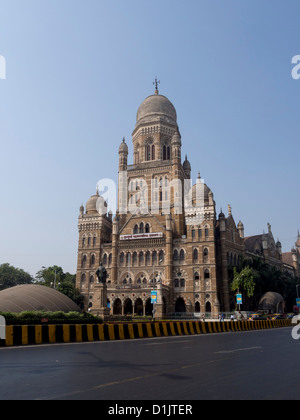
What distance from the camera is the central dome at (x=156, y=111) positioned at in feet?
225

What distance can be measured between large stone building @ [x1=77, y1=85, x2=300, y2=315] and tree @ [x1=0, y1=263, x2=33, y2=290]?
129 feet

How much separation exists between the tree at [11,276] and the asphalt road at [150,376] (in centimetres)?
8563

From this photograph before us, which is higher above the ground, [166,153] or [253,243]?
[166,153]

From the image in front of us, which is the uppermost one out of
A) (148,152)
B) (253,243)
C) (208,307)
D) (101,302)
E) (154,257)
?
(148,152)

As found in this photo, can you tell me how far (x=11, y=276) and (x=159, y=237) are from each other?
5218 centimetres

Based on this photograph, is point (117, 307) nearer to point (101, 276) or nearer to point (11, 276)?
point (101, 276)

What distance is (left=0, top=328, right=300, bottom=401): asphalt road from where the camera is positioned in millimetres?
6471

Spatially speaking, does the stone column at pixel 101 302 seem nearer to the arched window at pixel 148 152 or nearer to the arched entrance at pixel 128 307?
the arched entrance at pixel 128 307

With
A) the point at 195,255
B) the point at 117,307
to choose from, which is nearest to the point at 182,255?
the point at 195,255

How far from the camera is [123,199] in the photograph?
65000 millimetres

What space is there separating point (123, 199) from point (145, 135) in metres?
13.2

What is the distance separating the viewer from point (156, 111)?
69.3 m

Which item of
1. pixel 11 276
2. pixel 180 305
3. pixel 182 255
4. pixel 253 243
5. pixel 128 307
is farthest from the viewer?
pixel 11 276
